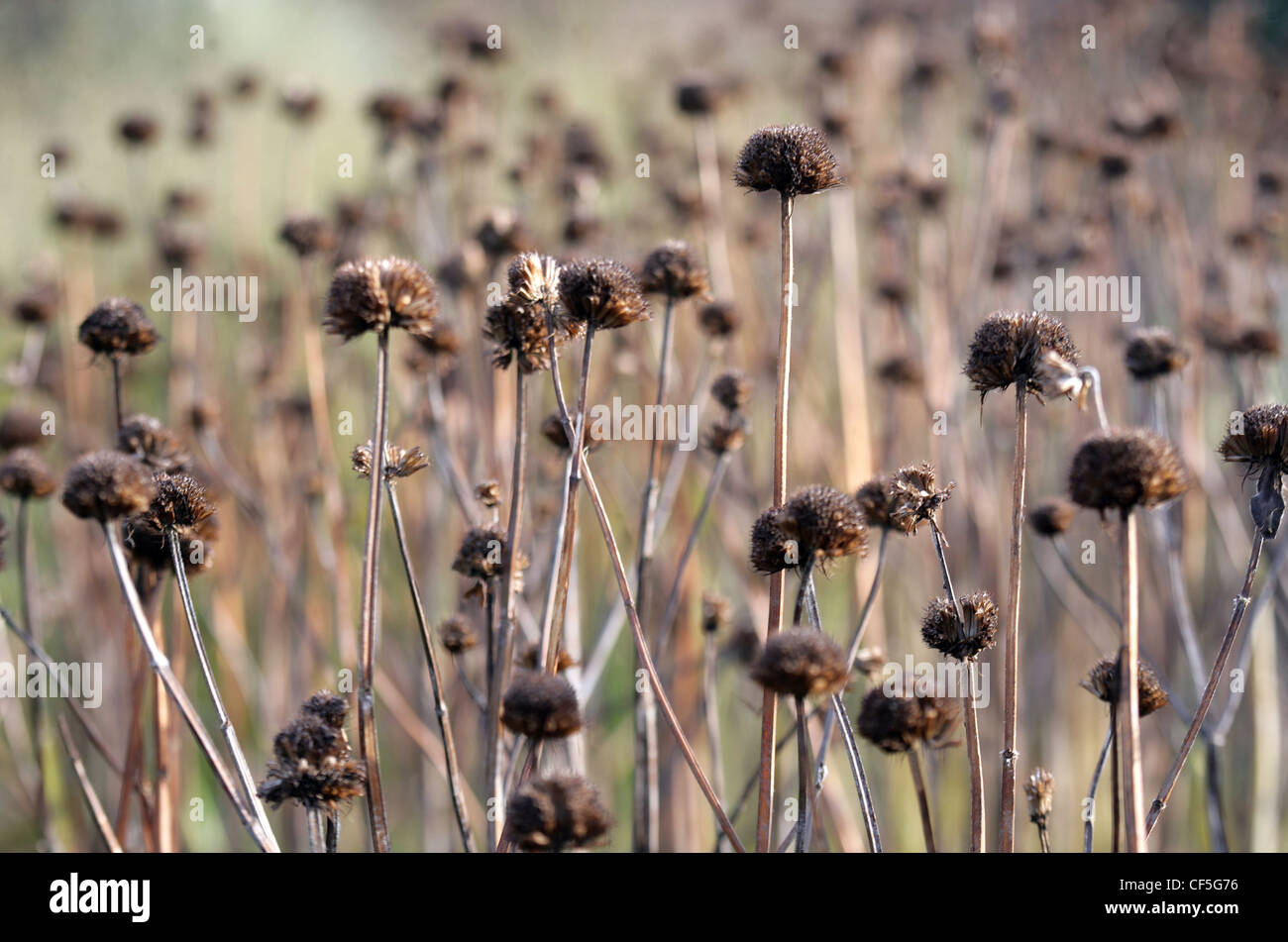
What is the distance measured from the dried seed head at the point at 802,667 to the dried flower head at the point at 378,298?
0.70 meters

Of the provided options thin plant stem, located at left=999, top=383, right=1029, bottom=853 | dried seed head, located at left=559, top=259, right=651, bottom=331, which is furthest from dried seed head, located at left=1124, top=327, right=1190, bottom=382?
dried seed head, located at left=559, top=259, right=651, bottom=331

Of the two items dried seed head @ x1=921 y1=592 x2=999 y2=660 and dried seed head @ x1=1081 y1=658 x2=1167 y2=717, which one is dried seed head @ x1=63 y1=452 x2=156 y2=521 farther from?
dried seed head @ x1=1081 y1=658 x2=1167 y2=717

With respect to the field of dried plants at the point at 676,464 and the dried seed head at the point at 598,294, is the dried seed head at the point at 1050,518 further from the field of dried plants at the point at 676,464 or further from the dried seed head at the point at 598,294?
the dried seed head at the point at 598,294

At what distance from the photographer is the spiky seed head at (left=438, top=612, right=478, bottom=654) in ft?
6.00

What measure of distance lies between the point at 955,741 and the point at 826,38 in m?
3.44

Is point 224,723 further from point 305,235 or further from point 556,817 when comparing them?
point 305,235

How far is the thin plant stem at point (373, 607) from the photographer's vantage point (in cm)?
142

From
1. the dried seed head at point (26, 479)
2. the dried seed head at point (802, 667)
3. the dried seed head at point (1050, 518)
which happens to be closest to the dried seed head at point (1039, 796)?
the dried seed head at point (802, 667)

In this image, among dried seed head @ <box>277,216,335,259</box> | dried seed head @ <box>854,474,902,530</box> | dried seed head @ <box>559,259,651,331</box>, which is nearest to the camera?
dried seed head @ <box>559,259,651,331</box>

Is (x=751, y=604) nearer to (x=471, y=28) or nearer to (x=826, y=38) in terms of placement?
(x=471, y=28)

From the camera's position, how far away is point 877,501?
67.2 inches

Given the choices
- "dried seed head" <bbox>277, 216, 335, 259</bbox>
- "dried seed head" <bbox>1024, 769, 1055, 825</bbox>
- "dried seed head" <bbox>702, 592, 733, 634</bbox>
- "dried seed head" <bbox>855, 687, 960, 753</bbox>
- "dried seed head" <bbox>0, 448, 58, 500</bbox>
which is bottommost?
"dried seed head" <bbox>1024, 769, 1055, 825</bbox>

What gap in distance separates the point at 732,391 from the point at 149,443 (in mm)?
1089

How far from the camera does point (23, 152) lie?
481cm
